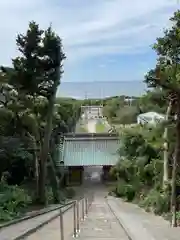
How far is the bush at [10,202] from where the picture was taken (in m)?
18.1

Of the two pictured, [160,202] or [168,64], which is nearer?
[168,64]

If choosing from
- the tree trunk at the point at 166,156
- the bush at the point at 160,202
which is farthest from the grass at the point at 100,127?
the bush at the point at 160,202

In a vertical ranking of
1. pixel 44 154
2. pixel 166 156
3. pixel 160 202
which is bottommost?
pixel 160 202

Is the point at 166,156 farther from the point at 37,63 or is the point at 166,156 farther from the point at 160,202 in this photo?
the point at 37,63

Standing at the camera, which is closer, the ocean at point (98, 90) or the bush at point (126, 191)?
the bush at point (126, 191)

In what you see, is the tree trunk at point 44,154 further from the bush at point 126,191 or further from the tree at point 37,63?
the bush at point 126,191

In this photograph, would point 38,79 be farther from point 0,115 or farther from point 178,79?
point 178,79

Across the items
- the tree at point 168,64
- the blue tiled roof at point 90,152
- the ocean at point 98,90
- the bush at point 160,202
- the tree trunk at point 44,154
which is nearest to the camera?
the tree at point 168,64

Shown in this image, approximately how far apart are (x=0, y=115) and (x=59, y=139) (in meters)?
18.5

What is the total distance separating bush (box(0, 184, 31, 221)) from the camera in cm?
1808

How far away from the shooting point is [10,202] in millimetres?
20531

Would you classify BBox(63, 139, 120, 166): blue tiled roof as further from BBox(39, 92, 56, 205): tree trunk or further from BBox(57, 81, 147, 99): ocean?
BBox(57, 81, 147, 99): ocean

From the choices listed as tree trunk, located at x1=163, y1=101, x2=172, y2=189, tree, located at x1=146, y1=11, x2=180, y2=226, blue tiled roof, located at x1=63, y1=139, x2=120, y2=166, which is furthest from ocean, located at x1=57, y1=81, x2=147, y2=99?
tree, located at x1=146, y1=11, x2=180, y2=226

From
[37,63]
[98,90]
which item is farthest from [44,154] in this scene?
[98,90]
